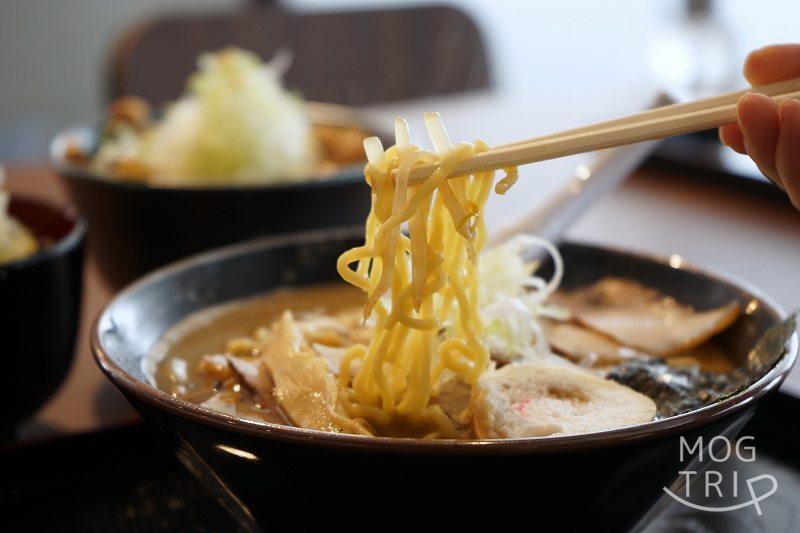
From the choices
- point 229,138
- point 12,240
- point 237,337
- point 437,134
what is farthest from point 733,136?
point 229,138

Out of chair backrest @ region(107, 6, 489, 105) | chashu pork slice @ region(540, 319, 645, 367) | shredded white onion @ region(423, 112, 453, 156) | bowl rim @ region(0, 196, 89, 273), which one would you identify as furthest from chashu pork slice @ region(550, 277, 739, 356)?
chair backrest @ region(107, 6, 489, 105)

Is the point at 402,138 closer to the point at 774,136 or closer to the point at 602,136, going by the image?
the point at 602,136

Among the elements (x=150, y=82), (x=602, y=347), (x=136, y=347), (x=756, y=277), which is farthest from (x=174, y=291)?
(x=150, y=82)

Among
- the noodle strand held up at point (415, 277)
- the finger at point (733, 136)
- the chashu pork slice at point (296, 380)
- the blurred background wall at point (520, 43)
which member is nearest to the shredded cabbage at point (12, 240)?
the chashu pork slice at point (296, 380)

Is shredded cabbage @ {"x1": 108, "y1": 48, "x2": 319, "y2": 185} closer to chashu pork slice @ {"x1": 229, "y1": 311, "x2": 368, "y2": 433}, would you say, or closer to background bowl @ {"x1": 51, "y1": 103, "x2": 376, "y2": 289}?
background bowl @ {"x1": 51, "y1": 103, "x2": 376, "y2": 289}

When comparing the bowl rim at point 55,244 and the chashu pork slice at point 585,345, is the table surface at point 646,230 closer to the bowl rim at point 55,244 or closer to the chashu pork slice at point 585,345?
the bowl rim at point 55,244

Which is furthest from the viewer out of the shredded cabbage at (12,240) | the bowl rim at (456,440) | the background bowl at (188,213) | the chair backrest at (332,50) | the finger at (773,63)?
the chair backrest at (332,50)
